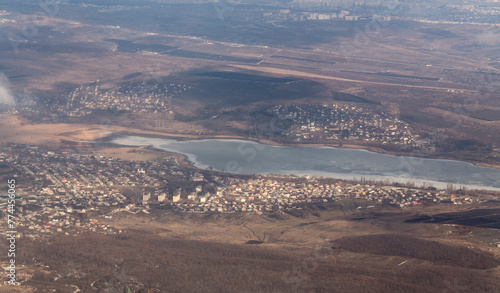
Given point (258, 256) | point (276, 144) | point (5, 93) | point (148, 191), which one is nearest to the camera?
point (258, 256)

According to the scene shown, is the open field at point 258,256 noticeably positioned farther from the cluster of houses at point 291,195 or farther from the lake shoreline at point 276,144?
the lake shoreline at point 276,144

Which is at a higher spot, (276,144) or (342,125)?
(342,125)

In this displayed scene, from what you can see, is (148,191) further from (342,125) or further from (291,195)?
(342,125)

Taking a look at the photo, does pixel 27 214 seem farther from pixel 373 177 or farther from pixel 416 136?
pixel 416 136

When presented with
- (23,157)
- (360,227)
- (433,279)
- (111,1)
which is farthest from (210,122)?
(111,1)

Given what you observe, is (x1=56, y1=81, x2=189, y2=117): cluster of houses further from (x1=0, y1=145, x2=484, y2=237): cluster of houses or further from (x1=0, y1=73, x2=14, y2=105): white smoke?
(x1=0, y1=145, x2=484, y2=237): cluster of houses

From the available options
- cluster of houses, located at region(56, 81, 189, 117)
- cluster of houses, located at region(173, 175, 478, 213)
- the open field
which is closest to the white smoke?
cluster of houses, located at region(56, 81, 189, 117)

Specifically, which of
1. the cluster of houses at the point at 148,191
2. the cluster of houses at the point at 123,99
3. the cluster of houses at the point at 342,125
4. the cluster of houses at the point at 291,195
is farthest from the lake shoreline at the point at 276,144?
the cluster of houses at the point at 291,195

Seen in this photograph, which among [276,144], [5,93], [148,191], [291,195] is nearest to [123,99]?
[5,93]
